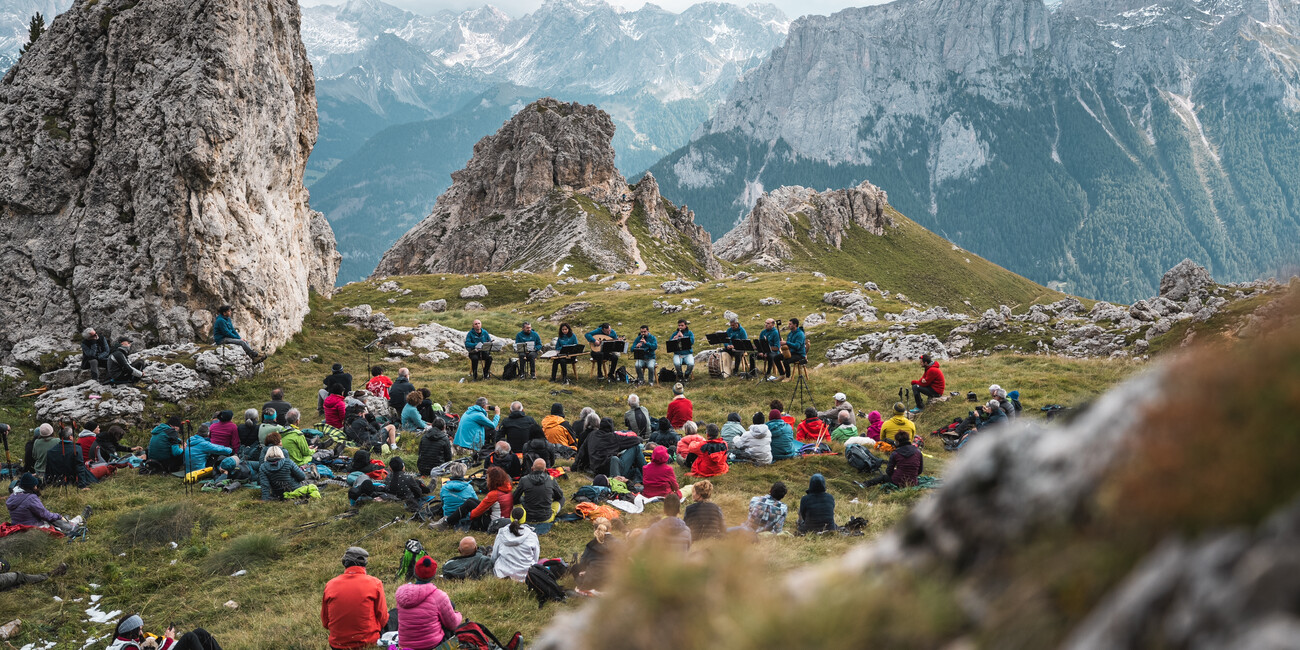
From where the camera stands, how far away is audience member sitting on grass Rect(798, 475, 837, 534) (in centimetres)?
1265

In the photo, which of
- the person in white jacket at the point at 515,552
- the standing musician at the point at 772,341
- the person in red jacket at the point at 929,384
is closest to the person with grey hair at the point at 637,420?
the standing musician at the point at 772,341

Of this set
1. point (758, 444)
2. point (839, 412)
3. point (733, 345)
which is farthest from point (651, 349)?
point (758, 444)

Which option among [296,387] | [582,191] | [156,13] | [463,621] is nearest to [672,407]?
[463,621]

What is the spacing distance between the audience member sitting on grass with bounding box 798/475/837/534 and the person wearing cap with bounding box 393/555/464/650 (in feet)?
22.0

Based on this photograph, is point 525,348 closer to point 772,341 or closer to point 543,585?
point 772,341

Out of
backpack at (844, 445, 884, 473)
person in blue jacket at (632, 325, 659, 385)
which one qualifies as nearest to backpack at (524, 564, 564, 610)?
backpack at (844, 445, 884, 473)

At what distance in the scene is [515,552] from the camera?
11.9 meters

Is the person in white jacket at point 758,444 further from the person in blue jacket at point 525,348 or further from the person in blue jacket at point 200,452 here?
the person in blue jacket at point 200,452

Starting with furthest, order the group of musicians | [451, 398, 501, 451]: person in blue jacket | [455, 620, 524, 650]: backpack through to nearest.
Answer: the group of musicians
[451, 398, 501, 451]: person in blue jacket
[455, 620, 524, 650]: backpack

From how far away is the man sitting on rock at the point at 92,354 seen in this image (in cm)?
2195

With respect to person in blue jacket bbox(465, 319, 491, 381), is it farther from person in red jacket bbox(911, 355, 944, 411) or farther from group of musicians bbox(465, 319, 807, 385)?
person in red jacket bbox(911, 355, 944, 411)

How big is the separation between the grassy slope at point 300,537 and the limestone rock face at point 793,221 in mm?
92204

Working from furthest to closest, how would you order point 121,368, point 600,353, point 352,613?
point 600,353 → point 121,368 → point 352,613

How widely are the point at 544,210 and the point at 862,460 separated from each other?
81.1 m
